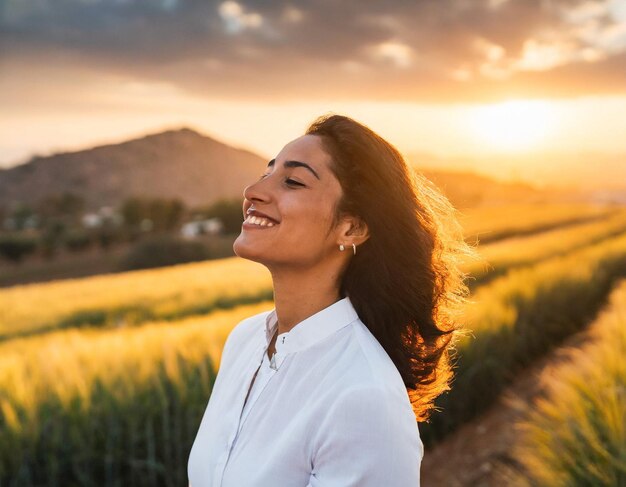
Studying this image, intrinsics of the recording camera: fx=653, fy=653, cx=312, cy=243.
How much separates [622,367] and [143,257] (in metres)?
37.4

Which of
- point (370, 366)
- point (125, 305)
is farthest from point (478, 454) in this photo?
point (125, 305)

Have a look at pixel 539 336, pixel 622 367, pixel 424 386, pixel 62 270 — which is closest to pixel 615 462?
pixel 622 367

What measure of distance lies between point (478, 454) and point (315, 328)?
164 inches

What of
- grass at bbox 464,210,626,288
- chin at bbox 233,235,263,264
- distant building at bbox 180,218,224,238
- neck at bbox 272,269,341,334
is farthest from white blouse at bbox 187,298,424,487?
distant building at bbox 180,218,224,238

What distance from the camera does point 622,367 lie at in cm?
409

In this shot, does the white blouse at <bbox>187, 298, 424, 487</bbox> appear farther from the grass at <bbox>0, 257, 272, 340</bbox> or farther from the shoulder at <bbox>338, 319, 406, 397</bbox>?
the grass at <bbox>0, 257, 272, 340</bbox>

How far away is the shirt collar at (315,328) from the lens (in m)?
1.74

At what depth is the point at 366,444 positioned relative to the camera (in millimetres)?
1410

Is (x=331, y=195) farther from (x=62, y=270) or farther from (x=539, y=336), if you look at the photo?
(x=62, y=270)

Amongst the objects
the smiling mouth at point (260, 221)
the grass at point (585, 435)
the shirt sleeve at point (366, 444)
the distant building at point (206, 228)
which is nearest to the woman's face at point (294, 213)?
the smiling mouth at point (260, 221)

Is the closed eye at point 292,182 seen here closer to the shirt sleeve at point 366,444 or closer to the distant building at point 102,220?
the shirt sleeve at point 366,444

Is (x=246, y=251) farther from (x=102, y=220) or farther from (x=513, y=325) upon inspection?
(x=102, y=220)

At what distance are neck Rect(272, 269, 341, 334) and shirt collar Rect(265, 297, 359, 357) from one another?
0.35 ft

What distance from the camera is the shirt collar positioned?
174 centimetres
